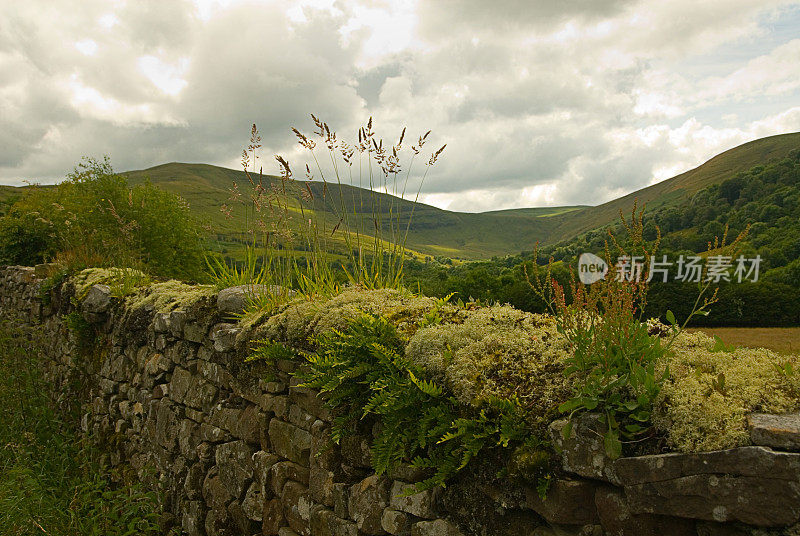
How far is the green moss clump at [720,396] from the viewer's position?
204 cm

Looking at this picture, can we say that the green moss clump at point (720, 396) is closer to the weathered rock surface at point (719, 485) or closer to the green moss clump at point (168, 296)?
the weathered rock surface at point (719, 485)

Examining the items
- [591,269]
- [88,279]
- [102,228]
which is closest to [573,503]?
[591,269]

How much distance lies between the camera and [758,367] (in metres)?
2.44

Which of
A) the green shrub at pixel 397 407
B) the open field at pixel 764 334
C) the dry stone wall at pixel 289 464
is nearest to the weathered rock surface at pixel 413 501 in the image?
the dry stone wall at pixel 289 464

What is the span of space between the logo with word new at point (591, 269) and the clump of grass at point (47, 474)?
5.20 meters

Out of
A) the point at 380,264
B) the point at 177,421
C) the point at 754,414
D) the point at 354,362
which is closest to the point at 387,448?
the point at 354,362

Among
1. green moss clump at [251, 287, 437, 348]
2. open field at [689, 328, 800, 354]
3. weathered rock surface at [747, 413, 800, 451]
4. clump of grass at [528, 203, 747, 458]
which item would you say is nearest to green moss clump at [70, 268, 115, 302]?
green moss clump at [251, 287, 437, 348]

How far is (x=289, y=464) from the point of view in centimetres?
413

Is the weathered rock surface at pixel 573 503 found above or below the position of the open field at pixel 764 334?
above

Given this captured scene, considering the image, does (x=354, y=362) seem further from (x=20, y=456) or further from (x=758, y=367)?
(x=20, y=456)

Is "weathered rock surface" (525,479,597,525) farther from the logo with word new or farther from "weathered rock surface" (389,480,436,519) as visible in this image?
the logo with word new

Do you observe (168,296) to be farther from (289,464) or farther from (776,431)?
(776,431)

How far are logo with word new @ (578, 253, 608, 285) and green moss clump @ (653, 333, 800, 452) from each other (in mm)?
574

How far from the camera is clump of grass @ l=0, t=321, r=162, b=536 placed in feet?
17.4
